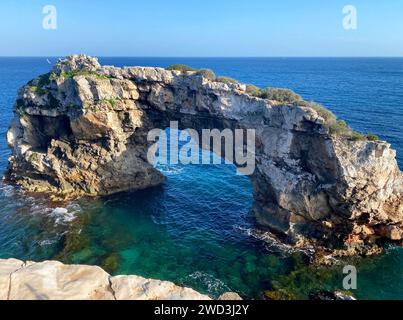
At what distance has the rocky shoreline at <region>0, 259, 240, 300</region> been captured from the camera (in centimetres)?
1123

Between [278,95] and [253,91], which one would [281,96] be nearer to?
[278,95]

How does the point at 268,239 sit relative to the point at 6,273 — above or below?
below

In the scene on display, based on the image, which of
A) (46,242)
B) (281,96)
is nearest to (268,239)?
(281,96)

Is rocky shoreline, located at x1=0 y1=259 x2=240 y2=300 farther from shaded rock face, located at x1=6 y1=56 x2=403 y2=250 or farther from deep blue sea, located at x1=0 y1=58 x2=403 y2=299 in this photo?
shaded rock face, located at x1=6 y1=56 x2=403 y2=250

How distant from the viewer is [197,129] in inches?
1711

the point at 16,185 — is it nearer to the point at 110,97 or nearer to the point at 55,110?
the point at 55,110

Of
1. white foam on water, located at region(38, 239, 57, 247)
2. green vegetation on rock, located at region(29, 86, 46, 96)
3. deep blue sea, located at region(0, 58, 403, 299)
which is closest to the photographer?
deep blue sea, located at region(0, 58, 403, 299)

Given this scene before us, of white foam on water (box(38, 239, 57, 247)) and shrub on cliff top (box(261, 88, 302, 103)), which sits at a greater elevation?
shrub on cliff top (box(261, 88, 302, 103))

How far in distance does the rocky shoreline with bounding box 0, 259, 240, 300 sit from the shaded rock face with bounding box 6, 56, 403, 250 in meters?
23.3

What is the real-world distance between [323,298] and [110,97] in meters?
31.0

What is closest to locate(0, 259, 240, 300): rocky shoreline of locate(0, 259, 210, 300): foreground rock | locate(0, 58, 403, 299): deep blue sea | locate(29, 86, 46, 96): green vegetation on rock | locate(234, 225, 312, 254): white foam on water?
locate(0, 259, 210, 300): foreground rock

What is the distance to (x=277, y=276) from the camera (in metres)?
30.1
